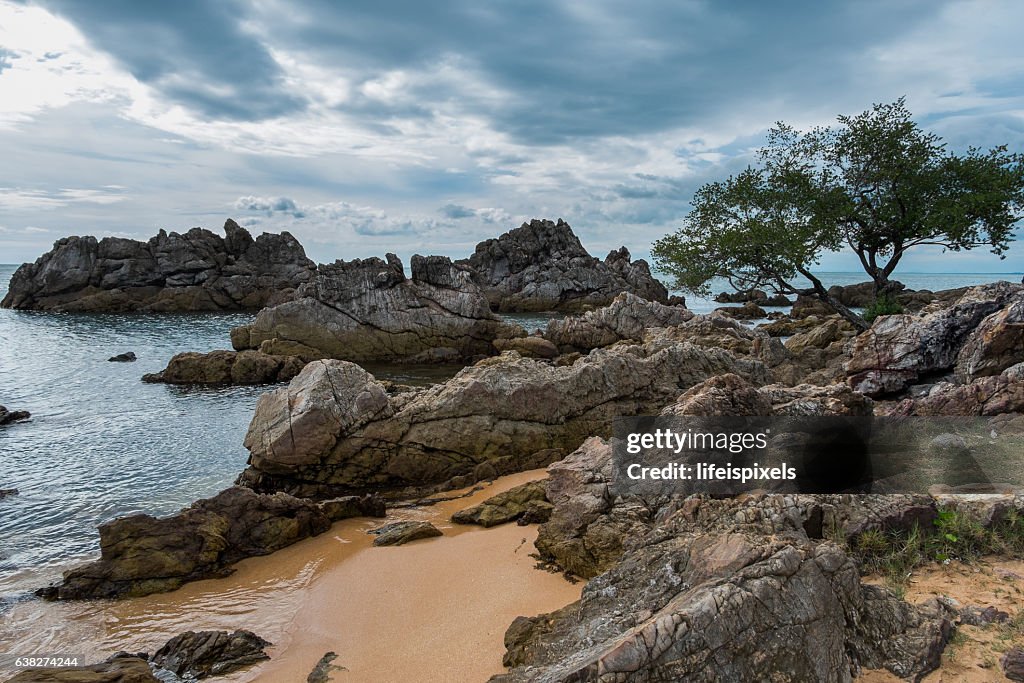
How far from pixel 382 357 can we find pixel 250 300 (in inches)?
1784

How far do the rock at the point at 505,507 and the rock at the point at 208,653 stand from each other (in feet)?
13.4

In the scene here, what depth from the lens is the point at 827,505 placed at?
7246mm

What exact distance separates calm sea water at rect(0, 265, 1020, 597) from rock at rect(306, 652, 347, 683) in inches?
278

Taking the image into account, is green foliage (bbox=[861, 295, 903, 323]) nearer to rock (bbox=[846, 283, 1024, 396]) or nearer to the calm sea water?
rock (bbox=[846, 283, 1024, 396])

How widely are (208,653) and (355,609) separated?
191cm

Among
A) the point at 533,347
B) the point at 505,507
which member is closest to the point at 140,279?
the point at 533,347

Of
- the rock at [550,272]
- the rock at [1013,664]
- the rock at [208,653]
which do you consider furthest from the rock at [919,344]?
the rock at [550,272]

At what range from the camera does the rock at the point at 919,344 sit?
49.5 feet

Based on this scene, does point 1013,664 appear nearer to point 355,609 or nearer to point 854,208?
point 355,609

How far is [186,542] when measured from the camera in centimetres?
1045

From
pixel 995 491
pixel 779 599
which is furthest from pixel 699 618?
pixel 995 491

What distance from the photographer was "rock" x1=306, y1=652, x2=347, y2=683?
684 centimetres

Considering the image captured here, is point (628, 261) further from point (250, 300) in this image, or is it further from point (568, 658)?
point (568, 658)

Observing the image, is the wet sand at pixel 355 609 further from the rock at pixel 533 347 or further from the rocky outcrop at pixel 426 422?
the rock at pixel 533 347
